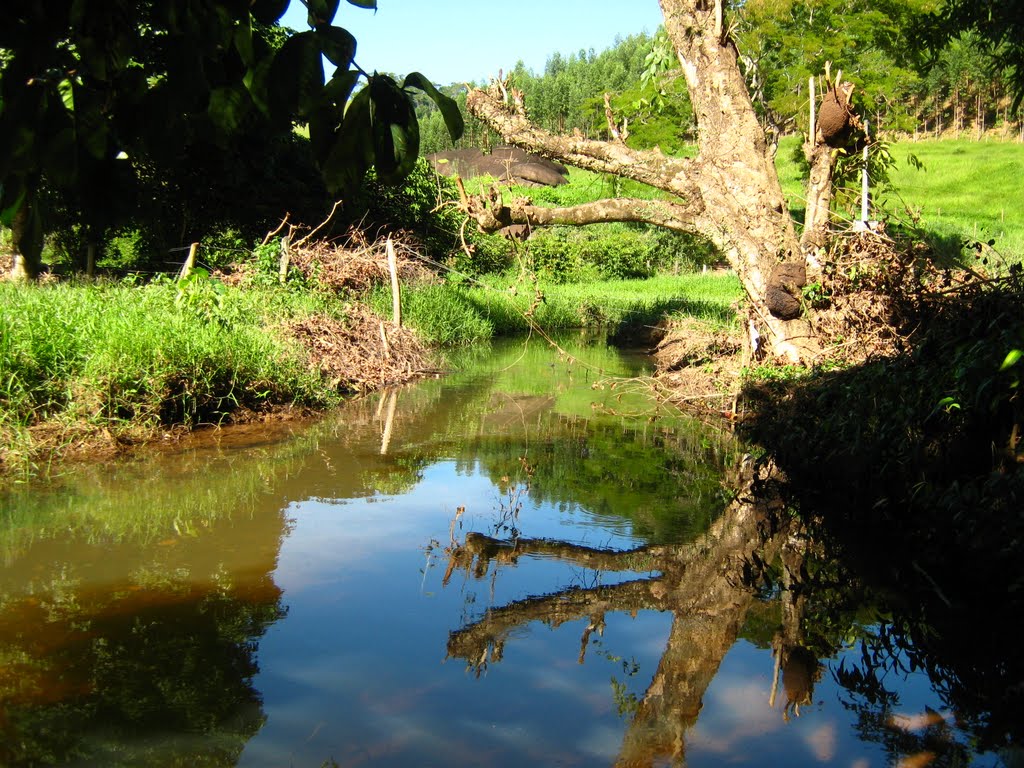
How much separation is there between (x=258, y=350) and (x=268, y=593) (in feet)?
16.8

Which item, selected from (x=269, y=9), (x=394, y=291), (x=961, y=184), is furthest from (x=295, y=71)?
(x=961, y=184)

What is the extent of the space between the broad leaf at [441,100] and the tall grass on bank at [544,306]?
1233 cm

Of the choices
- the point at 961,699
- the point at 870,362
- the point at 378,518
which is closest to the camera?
the point at 961,699

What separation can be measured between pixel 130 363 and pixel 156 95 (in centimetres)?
666

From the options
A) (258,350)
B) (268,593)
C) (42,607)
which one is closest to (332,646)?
(268,593)

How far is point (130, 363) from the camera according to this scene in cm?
830

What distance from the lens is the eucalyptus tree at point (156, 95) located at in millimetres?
2016

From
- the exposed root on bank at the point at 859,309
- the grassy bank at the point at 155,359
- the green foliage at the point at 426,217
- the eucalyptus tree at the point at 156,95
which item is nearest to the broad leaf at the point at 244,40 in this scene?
the eucalyptus tree at the point at 156,95

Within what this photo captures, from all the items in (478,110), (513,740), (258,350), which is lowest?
(513,740)

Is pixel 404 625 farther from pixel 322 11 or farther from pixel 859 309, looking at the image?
pixel 859 309

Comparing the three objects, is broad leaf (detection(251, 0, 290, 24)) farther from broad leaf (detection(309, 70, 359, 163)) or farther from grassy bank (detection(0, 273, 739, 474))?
grassy bank (detection(0, 273, 739, 474))

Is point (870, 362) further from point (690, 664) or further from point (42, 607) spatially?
point (42, 607)

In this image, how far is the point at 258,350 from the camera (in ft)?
32.1

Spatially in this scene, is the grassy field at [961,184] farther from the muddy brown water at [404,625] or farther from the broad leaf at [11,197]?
the broad leaf at [11,197]
